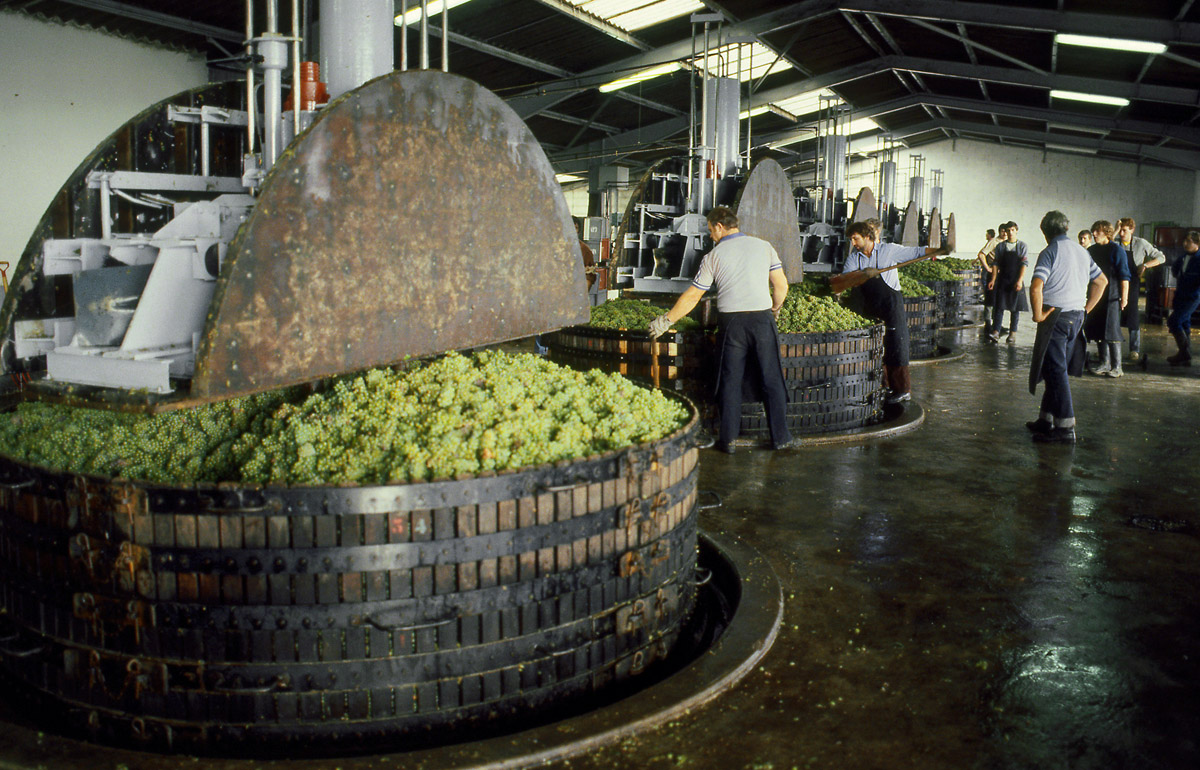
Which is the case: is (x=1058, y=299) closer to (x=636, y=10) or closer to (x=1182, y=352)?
(x=1182, y=352)

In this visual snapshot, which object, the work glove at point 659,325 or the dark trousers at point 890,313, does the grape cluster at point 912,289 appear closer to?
the dark trousers at point 890,313

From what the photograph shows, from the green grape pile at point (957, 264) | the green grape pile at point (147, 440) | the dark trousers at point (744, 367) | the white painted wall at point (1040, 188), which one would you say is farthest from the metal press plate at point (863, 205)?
the white painted wall at point (1040, 188)

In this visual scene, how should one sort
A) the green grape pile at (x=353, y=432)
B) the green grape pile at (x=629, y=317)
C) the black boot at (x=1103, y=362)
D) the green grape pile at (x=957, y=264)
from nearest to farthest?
the green grape pile at (x=353, y=432), the green grape pile at (x=629, y=317), the black boot at (x=1103, y=362), the green grape pile at (x=957, y=264)

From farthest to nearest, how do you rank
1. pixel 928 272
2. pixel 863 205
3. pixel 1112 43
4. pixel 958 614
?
pixel 928 272, pixel 863 205, pixel 1112 43, pixel 958 614

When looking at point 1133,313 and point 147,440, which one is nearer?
point 147,440

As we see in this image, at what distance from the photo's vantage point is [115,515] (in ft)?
9.46

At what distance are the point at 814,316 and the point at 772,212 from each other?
53.0 inches

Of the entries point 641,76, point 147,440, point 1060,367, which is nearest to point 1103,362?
point 1060,367

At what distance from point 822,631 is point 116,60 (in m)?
13.6

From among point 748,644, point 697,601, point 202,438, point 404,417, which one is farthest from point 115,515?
point 697,601

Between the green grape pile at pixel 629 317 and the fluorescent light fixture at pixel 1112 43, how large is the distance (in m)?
9.16

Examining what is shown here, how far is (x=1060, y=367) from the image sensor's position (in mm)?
7426

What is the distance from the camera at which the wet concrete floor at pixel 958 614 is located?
2.92m

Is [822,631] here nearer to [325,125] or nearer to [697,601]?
[697,601]
